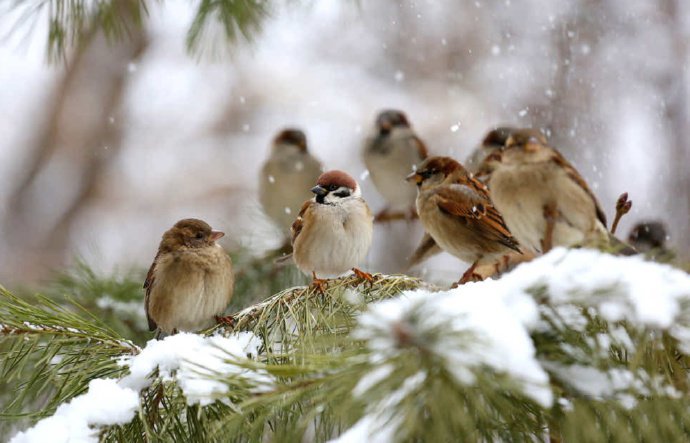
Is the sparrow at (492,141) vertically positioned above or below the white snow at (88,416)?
above

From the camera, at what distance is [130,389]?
46.4 inches

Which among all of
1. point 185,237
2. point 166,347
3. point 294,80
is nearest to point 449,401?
point 166,347

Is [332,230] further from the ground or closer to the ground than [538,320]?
further from the ground

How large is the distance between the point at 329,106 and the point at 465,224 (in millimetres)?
4619

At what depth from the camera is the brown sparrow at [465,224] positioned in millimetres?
2129

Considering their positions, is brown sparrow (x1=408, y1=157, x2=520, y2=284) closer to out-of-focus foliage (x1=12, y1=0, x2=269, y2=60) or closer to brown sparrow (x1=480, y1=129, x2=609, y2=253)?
brown sparrow (x1=480, y1=129, x2=609, y2=253)

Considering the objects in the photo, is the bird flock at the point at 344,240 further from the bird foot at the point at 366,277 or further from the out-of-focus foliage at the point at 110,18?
the out-of-focus foliage at the point at 110,18

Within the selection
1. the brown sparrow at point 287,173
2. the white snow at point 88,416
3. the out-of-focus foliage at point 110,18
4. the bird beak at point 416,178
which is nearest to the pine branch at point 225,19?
the out-of-focus foliage at point 110,18

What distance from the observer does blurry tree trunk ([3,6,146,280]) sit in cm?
581

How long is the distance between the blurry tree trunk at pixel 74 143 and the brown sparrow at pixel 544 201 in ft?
15.6

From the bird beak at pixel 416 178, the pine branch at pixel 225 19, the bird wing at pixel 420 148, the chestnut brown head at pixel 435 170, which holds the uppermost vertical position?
the bird wing at pixel 420 148

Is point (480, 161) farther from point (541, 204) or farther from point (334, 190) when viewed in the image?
point (541, 204)

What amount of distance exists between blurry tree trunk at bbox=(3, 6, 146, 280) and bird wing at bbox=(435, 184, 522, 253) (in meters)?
4.12

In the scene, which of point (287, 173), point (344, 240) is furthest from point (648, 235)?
point (287, 173)
